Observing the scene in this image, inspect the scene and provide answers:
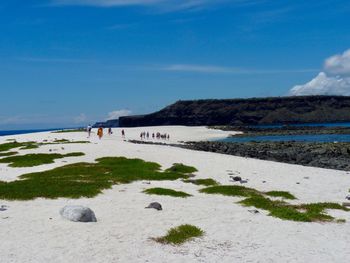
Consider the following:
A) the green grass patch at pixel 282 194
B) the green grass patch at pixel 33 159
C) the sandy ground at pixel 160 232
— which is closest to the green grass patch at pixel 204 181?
the sandy ground at pixel 160 232

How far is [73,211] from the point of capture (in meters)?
20.2

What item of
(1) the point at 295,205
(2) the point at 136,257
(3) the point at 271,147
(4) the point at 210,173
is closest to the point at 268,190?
(1) the point at 295,205

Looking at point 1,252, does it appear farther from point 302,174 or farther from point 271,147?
point 271,147

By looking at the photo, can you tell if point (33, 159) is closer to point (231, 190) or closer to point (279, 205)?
point (231, 190)

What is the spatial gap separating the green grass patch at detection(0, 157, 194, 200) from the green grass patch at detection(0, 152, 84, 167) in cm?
441

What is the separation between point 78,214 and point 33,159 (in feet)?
93.3

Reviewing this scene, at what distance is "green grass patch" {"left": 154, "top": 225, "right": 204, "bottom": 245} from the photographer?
57.0 feet

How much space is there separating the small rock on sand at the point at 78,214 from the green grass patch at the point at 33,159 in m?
23.7

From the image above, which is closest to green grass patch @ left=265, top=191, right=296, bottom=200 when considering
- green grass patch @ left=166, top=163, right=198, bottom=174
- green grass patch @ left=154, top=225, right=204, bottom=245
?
green grass patch @ left=154, top=225, right=204, bottom=245

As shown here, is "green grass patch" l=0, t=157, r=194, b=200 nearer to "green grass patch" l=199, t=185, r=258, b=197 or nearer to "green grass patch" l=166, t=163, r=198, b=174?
"green grass patch" l=166, t=163, r=198, b=174

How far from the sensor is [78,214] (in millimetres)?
19969

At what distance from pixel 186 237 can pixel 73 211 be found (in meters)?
5.51

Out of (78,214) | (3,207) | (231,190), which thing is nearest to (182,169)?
(231,190)

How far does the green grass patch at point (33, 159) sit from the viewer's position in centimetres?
4334
